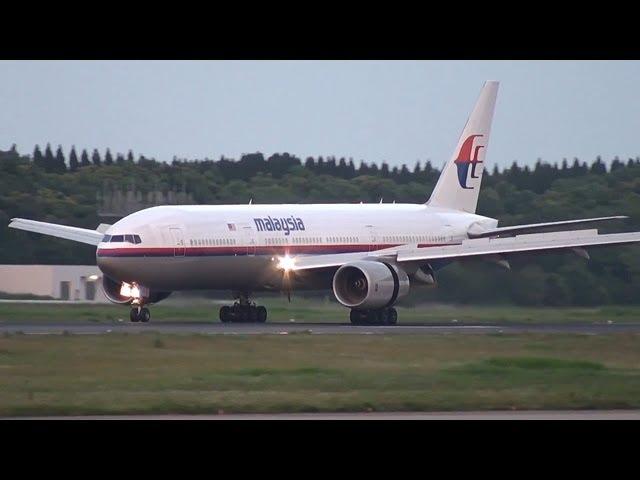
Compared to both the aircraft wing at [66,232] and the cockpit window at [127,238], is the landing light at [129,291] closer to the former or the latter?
the cockpit window at [127,238]

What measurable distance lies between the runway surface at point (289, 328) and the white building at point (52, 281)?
17.3 meters

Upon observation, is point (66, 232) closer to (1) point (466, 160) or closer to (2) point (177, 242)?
(2) point (177, 242)

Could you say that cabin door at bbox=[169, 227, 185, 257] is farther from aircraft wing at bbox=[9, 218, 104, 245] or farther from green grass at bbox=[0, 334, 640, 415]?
green grass at bbox=[0, 334, 640, 415]

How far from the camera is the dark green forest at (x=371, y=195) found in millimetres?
52281

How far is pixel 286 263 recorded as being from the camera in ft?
153

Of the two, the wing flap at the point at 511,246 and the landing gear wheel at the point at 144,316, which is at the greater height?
the wing flap at the point at 511,246

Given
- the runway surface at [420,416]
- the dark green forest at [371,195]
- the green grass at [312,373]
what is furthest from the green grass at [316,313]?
the runway surface at [420,416]

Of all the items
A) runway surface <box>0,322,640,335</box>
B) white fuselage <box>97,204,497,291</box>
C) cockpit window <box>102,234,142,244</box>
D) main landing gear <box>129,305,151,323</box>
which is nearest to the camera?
runway surface <box>0,322,640,335</box>

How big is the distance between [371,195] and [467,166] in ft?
65.9

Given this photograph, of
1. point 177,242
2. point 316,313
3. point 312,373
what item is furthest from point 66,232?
point 312,373

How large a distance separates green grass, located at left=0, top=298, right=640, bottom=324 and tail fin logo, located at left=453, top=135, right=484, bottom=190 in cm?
502

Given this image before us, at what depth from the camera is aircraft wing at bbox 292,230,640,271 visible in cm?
→ 4616

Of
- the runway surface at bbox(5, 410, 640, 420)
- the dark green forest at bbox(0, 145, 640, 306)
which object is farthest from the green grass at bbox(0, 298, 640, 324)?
the runway surface at bbox(5, 410, 640, 420)

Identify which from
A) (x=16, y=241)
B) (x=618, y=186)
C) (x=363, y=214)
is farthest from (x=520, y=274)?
(x=16, y=241)
